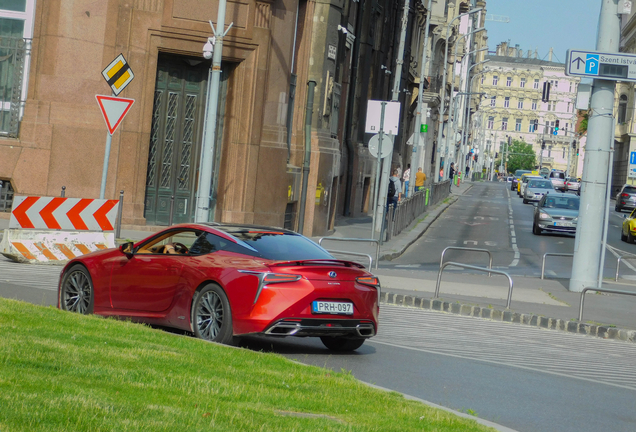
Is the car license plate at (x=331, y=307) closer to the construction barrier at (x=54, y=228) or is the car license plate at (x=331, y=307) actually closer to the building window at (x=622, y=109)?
the construction barrier at (x=54, y=228)

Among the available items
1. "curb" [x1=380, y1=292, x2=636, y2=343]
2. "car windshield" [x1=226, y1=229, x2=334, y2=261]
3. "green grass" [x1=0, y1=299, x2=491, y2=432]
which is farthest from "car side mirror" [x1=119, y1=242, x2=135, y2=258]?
"curb" [x1=380, y1=292, x2=636, y2=343]

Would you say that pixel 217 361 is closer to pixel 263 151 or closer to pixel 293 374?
pixel 293 374

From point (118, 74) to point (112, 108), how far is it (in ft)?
2.70

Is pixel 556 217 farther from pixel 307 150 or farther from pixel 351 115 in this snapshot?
pixel 307 150

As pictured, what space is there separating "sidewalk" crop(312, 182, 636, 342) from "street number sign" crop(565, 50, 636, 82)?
4.26 metres

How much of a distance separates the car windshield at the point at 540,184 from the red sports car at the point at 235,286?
56979 millimetres

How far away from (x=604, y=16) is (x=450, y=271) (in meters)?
6.64

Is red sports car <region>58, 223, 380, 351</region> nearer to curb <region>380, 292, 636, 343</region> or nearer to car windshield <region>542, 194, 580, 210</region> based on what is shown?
curb <region>380, 292, 636, 343</region>

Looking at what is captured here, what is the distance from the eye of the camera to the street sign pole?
18938mm

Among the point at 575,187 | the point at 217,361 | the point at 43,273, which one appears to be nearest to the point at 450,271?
the point at 43,273

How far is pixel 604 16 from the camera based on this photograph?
1891 centimetres

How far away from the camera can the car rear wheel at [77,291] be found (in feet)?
36.0

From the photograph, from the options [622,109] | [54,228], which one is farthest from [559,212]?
[622,109]

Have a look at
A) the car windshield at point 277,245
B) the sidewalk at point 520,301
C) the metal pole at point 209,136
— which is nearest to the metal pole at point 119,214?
the metal pole at point 209,136
